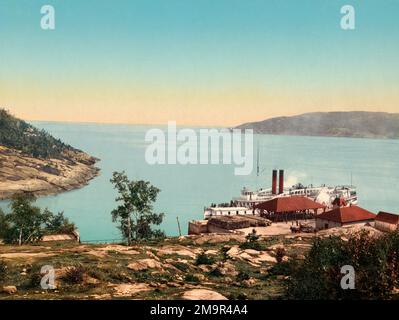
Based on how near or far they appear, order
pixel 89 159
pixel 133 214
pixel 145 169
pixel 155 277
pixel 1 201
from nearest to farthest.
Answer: pixel 155 277, pixel 133 214, pixel 1 201, pixel 145 169, pixel 89 159

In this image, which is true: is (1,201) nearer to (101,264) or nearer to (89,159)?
(89,159)

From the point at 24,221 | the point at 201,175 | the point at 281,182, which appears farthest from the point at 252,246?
the point at 201,175

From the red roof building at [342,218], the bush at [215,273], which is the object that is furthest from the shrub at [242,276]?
the red roof building at [342,218]

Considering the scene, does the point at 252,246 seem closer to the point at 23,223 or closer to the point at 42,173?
the point at 23,223

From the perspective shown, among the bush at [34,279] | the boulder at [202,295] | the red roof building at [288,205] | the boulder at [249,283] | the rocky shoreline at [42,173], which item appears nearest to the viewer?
the boulder at [202,295]

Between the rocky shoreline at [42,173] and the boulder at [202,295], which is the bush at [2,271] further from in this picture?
the rocky shoreline at [42,173]

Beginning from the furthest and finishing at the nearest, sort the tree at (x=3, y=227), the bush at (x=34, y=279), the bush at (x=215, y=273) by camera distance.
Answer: the tree at (x=3, y=227), the bush at (x=215, y=273), the bush at (x=34, y=279)
